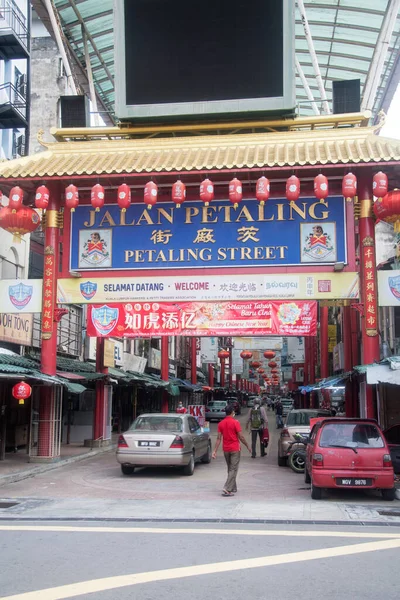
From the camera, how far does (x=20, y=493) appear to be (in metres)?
13.3

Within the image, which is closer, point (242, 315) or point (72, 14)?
point (242, 315)

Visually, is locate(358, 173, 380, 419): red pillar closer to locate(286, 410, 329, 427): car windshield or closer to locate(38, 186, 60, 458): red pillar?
locate(286, 410, 329, 427): car windshield

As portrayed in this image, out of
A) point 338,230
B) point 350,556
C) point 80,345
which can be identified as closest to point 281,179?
point 338,230

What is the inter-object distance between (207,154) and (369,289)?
19.8 ft

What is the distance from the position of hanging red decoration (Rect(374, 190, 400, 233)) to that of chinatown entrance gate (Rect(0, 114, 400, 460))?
66 centimetres

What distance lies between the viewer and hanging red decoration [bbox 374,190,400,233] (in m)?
16.0

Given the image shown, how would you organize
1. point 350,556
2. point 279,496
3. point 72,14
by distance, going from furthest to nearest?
1. point 72,14
2. point 279,496
3. point 350,556

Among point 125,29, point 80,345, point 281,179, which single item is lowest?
point 80,345

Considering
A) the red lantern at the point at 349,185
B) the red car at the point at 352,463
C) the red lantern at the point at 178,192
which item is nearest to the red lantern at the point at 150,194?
the red lantern at the point at 178,192

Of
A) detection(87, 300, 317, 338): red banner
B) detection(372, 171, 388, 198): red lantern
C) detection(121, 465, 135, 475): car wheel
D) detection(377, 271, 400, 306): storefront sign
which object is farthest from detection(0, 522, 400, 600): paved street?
detection(372, 171, 388, 198): red lantern

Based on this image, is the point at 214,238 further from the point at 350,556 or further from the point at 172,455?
the point at 350,556

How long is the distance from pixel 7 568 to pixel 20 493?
6.70 meters

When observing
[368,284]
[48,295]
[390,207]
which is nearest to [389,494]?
[368,284]

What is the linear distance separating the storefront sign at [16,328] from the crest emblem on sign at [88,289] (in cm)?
337
